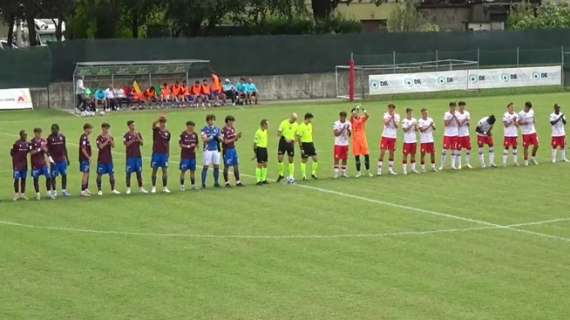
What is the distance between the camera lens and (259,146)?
30.3 meters

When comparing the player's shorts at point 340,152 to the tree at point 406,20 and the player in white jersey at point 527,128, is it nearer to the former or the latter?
the player in white jersey at point 527,128

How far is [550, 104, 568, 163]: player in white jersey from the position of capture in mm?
34500

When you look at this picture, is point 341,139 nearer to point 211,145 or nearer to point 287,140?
point 287,140

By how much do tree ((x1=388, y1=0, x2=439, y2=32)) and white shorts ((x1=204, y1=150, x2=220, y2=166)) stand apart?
2172 inches

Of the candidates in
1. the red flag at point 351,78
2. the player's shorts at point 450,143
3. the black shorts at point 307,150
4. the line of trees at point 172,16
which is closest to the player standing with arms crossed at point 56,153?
the black shorts at point 307,150

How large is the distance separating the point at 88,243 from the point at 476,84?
146ft

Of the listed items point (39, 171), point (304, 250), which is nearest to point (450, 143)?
point (39, 171)

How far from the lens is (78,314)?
16.9 m

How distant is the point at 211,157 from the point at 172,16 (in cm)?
4099

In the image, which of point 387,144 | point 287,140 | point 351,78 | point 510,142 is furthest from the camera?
point 351,78

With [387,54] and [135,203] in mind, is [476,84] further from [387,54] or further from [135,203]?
[135,203]

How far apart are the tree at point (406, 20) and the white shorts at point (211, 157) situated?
5516 cm

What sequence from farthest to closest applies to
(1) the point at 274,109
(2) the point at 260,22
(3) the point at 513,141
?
(2) the point at 260,22 → (1) the point at 274,109 → (3) the point at 513,141

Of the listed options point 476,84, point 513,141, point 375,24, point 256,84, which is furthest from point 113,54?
point 375,24
